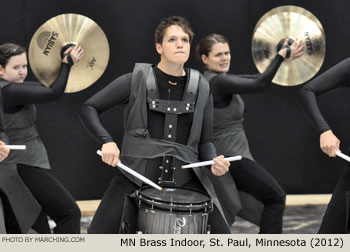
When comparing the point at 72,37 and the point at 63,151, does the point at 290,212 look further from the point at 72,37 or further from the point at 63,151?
the point at 72,37

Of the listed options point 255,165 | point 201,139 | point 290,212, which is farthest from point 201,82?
point 290,212

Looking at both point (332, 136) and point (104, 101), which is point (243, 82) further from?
point (104, 101)

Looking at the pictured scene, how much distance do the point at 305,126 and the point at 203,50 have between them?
125cm

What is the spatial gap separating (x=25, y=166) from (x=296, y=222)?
1.99 m

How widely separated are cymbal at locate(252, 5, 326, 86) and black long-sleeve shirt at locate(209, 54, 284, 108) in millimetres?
224

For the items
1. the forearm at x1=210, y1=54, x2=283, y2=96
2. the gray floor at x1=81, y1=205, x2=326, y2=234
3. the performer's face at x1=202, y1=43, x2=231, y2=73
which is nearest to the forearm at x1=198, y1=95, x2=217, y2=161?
the forearm at x1=210, y1=54, x2=283, y2=96

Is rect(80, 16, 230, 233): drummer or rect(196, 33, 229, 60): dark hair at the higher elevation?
rect(196, 33, 229, 60): dark hair

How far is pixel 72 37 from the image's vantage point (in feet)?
14.5

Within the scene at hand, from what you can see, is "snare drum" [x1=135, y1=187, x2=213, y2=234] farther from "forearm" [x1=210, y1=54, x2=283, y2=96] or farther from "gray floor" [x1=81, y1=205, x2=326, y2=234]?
"gray floor" [x1=81, y1=205, x2=326, y2=234]

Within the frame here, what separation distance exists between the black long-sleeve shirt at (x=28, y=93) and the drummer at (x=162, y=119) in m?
0.64

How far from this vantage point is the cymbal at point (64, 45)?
4.39 metres

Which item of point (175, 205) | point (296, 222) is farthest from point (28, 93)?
point (296, 222)

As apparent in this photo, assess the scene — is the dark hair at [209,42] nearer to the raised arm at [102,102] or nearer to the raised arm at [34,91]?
the raised arm at [34,91]

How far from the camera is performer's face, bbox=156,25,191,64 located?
3.60 m
